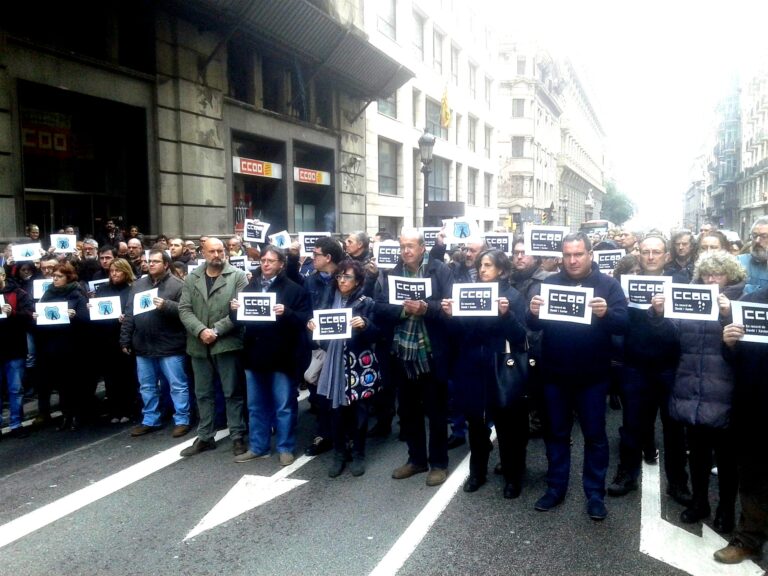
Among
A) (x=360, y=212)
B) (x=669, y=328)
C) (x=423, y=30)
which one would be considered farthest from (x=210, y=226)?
(x=423, y=30)

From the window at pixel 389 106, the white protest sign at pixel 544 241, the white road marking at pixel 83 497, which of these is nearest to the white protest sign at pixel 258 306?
the white road marking at pixel 83 497

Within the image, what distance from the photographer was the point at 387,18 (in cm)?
2623

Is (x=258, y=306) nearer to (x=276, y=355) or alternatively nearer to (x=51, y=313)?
(x=276, y=355)

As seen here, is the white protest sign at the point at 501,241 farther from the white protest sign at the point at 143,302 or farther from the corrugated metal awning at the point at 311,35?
the corrugated metal awning at the point at 311,35

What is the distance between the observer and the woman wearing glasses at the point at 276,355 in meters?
6.08

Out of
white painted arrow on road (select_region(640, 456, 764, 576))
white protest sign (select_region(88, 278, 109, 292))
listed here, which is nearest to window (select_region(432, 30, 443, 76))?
white protest sign (select_region(88, 278, 109, 292))

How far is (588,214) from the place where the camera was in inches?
4104

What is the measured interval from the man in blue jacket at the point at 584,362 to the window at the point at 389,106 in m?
22.6

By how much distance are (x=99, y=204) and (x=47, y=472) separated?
9563 mm

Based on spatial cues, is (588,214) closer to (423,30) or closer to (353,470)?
(423,30)

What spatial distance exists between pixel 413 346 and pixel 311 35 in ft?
51.0

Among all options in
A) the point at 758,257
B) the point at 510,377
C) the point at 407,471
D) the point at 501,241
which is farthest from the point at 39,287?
the point at 758,257

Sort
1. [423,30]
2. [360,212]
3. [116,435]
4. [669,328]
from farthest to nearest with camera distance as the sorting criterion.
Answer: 1. [423,30]
2. [360,212]
3. [116,435]
4. [669,328]

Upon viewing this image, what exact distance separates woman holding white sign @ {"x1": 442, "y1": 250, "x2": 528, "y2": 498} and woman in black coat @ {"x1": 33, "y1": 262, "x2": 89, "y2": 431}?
4.55 m
